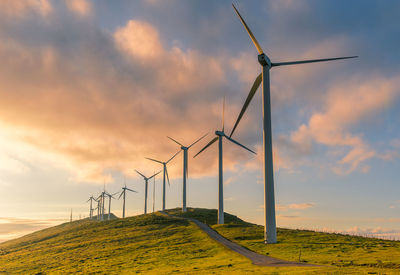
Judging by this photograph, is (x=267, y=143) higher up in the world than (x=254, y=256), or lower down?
higher up

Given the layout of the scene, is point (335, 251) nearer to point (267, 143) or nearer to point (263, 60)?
point (267, 143)

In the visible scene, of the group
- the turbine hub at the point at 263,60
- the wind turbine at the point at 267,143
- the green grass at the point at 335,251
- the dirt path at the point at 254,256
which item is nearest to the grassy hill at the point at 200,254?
the green grass at the point at 335,251

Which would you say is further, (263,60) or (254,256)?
(263,60)

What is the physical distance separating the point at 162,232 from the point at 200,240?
91.7 ft

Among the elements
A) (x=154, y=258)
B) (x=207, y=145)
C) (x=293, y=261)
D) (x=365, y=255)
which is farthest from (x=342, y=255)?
(x=207, y=145)

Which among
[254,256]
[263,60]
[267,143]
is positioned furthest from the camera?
[263,60]

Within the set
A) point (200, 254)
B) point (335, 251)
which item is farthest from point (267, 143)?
point (200, 254)

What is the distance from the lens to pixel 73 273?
70.4 m

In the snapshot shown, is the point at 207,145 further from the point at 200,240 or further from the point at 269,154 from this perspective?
the point at 269,154

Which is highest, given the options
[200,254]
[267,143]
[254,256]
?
[267,143]

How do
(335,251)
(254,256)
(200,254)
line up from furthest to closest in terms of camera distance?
(200,254)
(254,256)
(335,251)

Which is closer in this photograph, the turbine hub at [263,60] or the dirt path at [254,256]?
the dirt path at [254,256]

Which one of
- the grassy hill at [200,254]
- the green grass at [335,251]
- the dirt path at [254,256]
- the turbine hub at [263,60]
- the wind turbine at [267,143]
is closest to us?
the green grass at [335,251]

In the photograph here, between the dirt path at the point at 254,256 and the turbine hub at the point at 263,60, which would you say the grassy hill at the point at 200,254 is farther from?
the turbine hub at the point at 263,60
